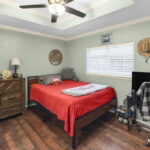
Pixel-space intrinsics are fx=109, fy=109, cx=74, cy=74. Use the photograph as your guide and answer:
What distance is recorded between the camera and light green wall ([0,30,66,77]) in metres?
2.94

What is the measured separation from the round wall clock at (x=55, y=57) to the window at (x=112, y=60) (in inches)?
45.3

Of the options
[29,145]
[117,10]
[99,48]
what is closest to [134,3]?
[117,10]

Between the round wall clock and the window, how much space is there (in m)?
1.15

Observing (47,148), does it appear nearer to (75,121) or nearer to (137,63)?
(75,121)

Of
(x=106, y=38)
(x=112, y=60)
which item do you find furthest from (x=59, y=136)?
(x=106, y=38)

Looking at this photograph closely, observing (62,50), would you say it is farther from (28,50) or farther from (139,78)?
(139,78)

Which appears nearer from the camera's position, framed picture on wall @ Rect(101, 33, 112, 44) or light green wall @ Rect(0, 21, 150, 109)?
light green wall @ Rect(0, 21, 150, 109)

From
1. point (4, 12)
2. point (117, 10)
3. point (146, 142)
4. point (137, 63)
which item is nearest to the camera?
point (146, 142)

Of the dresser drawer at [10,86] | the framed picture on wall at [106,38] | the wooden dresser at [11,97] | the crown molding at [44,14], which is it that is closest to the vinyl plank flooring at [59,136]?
the wooden dresser at [11,97]

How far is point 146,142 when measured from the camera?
1.89m

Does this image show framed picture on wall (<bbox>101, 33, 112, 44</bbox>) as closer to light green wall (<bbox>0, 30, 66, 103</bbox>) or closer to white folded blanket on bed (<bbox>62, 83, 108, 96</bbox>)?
white folded blanket on bed (<bbox>62, 83, 108, 96</bbox>)

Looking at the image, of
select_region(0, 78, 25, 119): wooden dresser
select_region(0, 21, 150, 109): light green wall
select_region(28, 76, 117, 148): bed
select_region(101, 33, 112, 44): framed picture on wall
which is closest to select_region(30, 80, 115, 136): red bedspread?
select_region(28, 76, 117, 148): bed

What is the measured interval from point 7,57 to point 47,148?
2.49m

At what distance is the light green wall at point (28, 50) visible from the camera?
2.94 meters
